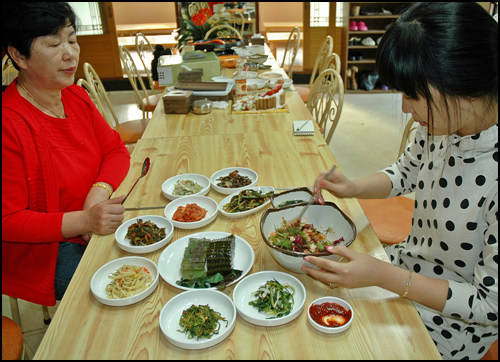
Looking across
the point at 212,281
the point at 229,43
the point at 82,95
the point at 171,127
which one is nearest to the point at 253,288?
the point at 212,281

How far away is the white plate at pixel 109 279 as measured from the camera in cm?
95

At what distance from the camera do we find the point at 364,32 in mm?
5477

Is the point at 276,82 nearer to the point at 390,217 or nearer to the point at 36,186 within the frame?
the point at 390,217

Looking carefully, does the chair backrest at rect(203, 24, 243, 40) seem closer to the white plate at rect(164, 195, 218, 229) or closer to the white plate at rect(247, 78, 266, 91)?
the white plate at rect(247, 78, 266, 91)

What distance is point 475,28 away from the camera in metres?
0.83

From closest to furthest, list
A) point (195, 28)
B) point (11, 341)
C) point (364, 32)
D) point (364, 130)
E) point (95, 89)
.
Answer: point (11, 341) → point (95, 89) → point (195, 28) → point (364, 130) → point (364, 32)

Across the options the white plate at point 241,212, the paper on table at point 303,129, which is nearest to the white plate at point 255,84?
the paper on table at point 303,129

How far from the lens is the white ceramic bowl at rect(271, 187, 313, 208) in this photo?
127cm

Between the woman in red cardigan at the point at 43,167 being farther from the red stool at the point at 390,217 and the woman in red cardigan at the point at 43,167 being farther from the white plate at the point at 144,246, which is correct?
the red stool at the point at 390,217

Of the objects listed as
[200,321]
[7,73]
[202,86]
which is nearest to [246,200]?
[200,321]

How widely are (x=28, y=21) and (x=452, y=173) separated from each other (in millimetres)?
1285

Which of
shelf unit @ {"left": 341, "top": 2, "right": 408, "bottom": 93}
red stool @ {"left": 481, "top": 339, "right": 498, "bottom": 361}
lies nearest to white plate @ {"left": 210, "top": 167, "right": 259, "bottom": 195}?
red stool @ {"left": 481, "top": 339, "right": 498, "bottom": 361}

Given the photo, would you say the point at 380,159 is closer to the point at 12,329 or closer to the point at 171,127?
the point at 171,127

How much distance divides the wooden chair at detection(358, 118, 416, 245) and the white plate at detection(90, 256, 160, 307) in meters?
1.03
